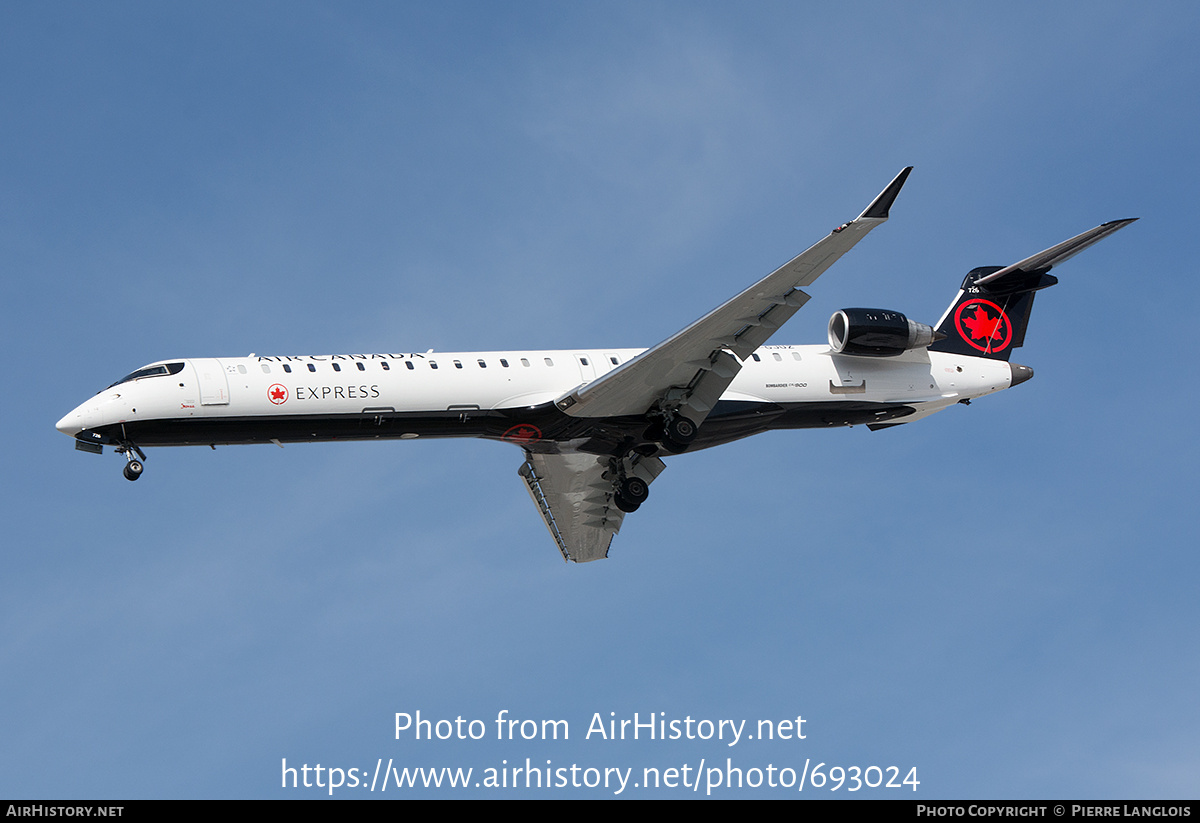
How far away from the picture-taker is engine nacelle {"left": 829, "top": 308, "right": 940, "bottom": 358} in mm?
25906

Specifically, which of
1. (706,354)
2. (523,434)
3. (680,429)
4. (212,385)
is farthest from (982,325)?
(212,385)

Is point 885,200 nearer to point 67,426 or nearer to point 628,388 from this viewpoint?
point 628,388

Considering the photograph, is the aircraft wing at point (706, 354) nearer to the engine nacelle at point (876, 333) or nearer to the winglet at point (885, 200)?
the winglet at point (885, 200)

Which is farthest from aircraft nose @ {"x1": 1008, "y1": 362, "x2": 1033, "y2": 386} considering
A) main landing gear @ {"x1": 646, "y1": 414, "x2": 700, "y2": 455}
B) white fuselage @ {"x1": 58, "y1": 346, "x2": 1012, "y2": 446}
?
main landing gear @ {"x1": 646, "y1": 414, "x2": 700, "y2": 455}

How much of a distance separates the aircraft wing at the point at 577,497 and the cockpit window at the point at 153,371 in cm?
772

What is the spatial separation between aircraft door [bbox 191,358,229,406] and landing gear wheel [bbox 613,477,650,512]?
27.8 ft

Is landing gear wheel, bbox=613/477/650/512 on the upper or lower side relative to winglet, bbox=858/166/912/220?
lower

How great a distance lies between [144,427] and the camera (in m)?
23.0

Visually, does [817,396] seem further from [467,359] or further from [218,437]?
[218,437]

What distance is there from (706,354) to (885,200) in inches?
196

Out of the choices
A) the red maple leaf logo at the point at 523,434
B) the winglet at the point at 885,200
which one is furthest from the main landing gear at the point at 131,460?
the winglet at the point at 885,200

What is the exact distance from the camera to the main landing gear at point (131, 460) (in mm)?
23031

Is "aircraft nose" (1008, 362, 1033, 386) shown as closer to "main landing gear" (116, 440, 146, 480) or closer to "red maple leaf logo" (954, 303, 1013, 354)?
"red maple leaf logo" (954, 303, 1013, 354)

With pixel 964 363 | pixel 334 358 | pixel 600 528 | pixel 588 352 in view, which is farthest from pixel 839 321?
pixel 334 358
